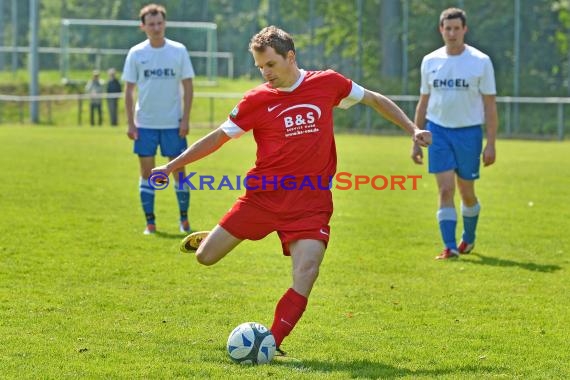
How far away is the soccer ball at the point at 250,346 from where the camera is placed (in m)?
6.18

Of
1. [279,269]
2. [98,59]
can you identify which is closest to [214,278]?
[279,269]

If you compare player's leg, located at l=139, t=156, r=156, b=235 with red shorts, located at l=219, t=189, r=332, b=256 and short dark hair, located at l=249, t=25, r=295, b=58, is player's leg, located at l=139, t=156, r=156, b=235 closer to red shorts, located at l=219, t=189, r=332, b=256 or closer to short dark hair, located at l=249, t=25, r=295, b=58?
red shorts, located at l=219, t=189, r=332, b=256

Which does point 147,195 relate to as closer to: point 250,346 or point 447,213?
point 447,213

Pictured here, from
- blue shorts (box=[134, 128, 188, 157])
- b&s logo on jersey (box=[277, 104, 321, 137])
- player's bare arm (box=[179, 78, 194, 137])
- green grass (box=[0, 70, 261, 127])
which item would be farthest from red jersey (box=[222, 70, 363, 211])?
green grass (box=[0, 70, 261, 127])

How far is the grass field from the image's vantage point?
20.4 feet

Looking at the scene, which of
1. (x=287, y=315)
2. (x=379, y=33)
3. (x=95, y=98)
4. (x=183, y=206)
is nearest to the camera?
(x=287, y=315)

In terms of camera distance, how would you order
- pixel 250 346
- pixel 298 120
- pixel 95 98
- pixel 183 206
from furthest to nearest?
1. pixel 95 98
2. pixel 183 206
3. pixel 298 120
4. pixel 250 346

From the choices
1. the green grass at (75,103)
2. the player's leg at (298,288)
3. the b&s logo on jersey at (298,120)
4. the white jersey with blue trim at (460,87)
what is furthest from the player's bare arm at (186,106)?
the green grass at (75,103)

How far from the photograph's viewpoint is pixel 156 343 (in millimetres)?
6641

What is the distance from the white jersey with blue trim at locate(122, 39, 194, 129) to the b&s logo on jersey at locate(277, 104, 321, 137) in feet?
18.0

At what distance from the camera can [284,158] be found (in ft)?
22.0

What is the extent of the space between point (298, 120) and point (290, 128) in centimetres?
7

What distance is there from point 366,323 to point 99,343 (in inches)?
69.9

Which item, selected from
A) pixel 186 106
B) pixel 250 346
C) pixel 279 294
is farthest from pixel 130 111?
pixel 250 346
